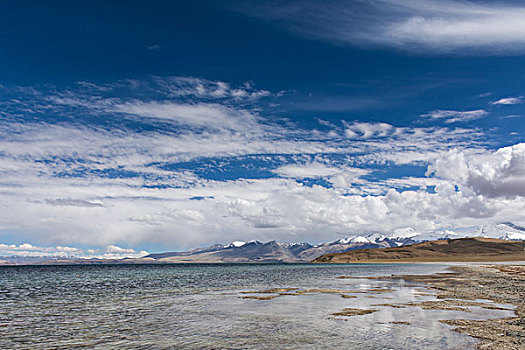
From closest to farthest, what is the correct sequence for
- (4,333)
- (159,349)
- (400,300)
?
(159,349), (4,333), (400,300)

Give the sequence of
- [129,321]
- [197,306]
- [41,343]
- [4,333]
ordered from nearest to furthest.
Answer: [41,343] < [4,333] < [129,321] < [197,306]

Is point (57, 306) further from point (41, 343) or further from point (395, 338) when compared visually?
point (395, 338)

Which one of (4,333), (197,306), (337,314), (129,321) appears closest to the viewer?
(4,333)

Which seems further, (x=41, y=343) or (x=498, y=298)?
(x=498, y=298)

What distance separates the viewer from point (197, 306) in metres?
34.7

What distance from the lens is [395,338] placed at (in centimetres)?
2045

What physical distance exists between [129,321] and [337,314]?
604 inches

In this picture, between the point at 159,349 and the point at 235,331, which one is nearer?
the point at 159,349

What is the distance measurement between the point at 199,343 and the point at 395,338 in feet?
34.8

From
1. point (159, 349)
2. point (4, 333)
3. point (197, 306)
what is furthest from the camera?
point (197, 306)

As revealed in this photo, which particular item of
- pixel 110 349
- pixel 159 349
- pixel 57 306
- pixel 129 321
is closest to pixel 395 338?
pixel 159 349

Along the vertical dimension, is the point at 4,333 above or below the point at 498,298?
above

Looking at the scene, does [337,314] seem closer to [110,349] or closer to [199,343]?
[199,343]

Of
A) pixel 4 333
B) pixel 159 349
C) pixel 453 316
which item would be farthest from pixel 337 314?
pixel 4 333
